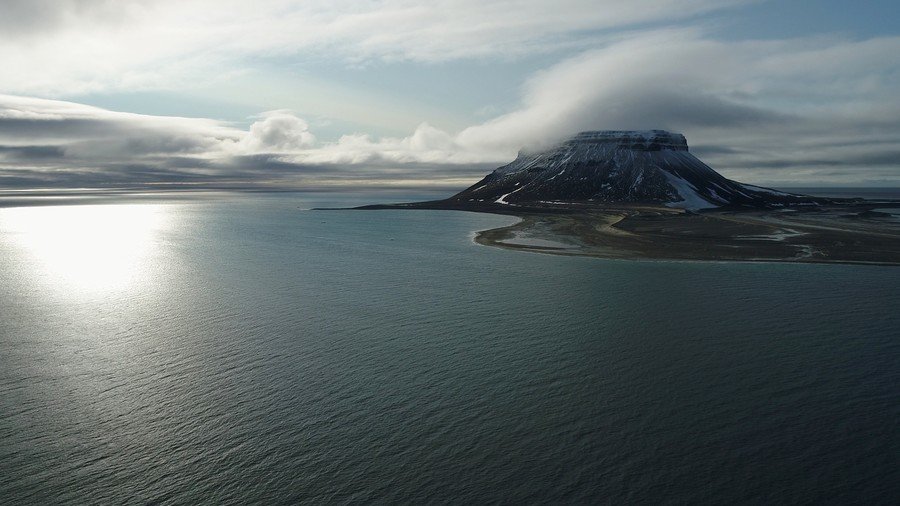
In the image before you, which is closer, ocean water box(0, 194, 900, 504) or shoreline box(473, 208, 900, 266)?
ocean water box(0, 194, 900, 504)

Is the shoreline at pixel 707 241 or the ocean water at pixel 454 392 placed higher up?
the shoreline at pixel 707 241

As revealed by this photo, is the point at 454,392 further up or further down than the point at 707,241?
further down

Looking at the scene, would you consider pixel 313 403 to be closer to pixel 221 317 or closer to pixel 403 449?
pixel 403 449

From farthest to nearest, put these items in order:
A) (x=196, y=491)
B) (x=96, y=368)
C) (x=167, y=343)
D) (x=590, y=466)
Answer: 1. (x=167, y=343)
2. (x=96, y=368)
3. (x=590, y=466)
4. (x=196, y=491)

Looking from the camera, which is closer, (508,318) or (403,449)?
(403,449)

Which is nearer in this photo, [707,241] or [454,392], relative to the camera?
[454,392]

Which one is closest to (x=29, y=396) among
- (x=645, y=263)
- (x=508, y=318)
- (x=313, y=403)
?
(x=313, y=403)

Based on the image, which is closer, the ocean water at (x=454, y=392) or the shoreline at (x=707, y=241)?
the ocean water at (x=454, y=392)

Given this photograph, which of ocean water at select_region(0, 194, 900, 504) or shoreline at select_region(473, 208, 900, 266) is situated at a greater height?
shoreline at select_region(473, 208, 900, 266)
